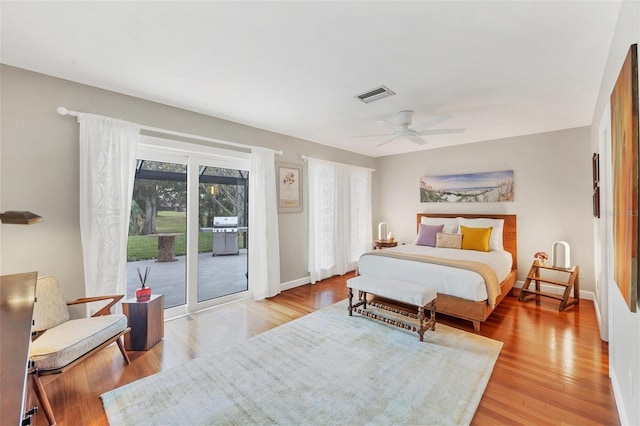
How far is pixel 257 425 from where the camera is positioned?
1.70 metres

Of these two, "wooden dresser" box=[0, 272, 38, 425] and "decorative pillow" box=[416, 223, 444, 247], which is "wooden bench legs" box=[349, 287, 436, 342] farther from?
"wooden dresser" box=[0, 272, 38, 425]

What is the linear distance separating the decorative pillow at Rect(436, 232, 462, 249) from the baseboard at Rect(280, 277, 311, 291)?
2.29m

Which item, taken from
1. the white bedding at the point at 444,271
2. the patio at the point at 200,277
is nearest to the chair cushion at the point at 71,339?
the patio at the point at 200,277

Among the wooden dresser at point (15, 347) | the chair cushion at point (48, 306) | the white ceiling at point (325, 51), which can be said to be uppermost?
the white ceiling at point (325, 51)

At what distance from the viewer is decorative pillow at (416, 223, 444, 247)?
15.5 ft

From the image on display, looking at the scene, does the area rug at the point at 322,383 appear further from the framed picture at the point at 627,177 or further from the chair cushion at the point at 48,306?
the framed picture at the point at 627,177

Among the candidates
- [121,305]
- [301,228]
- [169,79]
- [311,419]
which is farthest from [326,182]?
[311,419]

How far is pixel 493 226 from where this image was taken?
4.43m

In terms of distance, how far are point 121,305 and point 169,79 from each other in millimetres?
2235

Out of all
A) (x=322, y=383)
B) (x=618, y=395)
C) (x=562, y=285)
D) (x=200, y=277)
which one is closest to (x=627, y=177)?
(x=618, y=395)

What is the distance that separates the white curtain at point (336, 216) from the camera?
4820 mm

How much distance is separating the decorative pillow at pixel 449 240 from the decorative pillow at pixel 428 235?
4.9 inches

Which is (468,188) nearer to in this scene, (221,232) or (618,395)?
(618,395)

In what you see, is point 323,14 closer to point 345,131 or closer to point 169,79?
point 169,79
